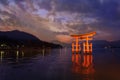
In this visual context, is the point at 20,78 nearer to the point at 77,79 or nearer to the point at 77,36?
the point at 77,79

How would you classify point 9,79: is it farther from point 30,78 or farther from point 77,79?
point 77,79

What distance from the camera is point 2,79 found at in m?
8.69

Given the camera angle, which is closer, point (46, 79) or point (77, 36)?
point (46, 79)

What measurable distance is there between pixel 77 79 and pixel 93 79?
0.80 meters

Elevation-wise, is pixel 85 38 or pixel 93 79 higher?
pixel 85 38

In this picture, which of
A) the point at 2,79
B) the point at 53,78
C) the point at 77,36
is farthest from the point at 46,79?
the point at 77,36

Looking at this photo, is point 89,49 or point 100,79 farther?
point 89,49

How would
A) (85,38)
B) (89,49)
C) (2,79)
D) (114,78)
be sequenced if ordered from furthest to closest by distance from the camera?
(89,49)
(85,38)
(114,78)
(2,79)

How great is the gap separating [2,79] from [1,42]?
87.0 metres

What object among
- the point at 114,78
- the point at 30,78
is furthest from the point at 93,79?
the point at 30,78

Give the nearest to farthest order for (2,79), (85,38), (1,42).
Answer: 1. (2,79)
2. (85,38)
3. (1,42)

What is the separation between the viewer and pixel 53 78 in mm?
9203

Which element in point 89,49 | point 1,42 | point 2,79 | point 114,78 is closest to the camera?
point 2,79

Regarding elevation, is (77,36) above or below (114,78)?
above
